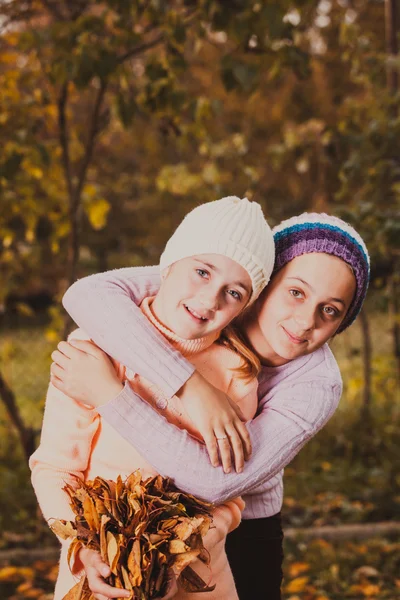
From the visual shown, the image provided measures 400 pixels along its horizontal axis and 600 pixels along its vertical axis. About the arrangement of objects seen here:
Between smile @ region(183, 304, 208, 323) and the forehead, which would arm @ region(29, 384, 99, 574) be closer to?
smile @ region(183, 304, 208, 323)

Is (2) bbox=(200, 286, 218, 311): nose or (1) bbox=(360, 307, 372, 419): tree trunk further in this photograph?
(1) bbox=(360, 307, 372, 419): tree trunk

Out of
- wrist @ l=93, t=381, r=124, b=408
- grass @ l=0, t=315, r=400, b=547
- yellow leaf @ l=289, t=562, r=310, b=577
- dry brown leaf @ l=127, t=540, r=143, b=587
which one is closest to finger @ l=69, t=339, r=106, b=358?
wrist @ l=93, t=381, r=124, b=408

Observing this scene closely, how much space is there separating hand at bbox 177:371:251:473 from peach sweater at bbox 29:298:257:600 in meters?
0.09

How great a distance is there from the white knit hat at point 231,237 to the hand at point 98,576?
0.63 meters

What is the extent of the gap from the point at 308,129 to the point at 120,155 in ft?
23.7

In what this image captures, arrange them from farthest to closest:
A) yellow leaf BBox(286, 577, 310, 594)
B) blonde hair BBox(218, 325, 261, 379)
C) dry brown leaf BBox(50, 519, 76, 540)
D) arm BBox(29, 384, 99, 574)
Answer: yellow leaf BBox(286, 577, 310, 594), blonde hair BBox(218, 325, 261, 379), arm BBox(29, 384, 99, 574), dry brown leaf BBox(50, 519, 76, 540)

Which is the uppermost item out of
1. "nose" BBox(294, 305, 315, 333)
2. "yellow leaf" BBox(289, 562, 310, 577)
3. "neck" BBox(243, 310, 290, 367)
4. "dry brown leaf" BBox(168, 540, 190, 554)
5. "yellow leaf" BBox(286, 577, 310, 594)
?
"nose" BBox(294, 305, 315, 333)

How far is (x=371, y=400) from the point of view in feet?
17.8

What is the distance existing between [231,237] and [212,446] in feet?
1.43

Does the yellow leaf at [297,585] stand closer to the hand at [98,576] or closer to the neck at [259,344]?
the neck at [259,344]

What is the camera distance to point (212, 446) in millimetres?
1465

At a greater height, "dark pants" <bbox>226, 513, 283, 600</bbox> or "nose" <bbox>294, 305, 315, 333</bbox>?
"nose" <bbox>294, 305, 315, 333</bbox>

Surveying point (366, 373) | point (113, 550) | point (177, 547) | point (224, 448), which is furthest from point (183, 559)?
point (366, 373)

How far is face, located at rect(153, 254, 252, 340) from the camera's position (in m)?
1.52
